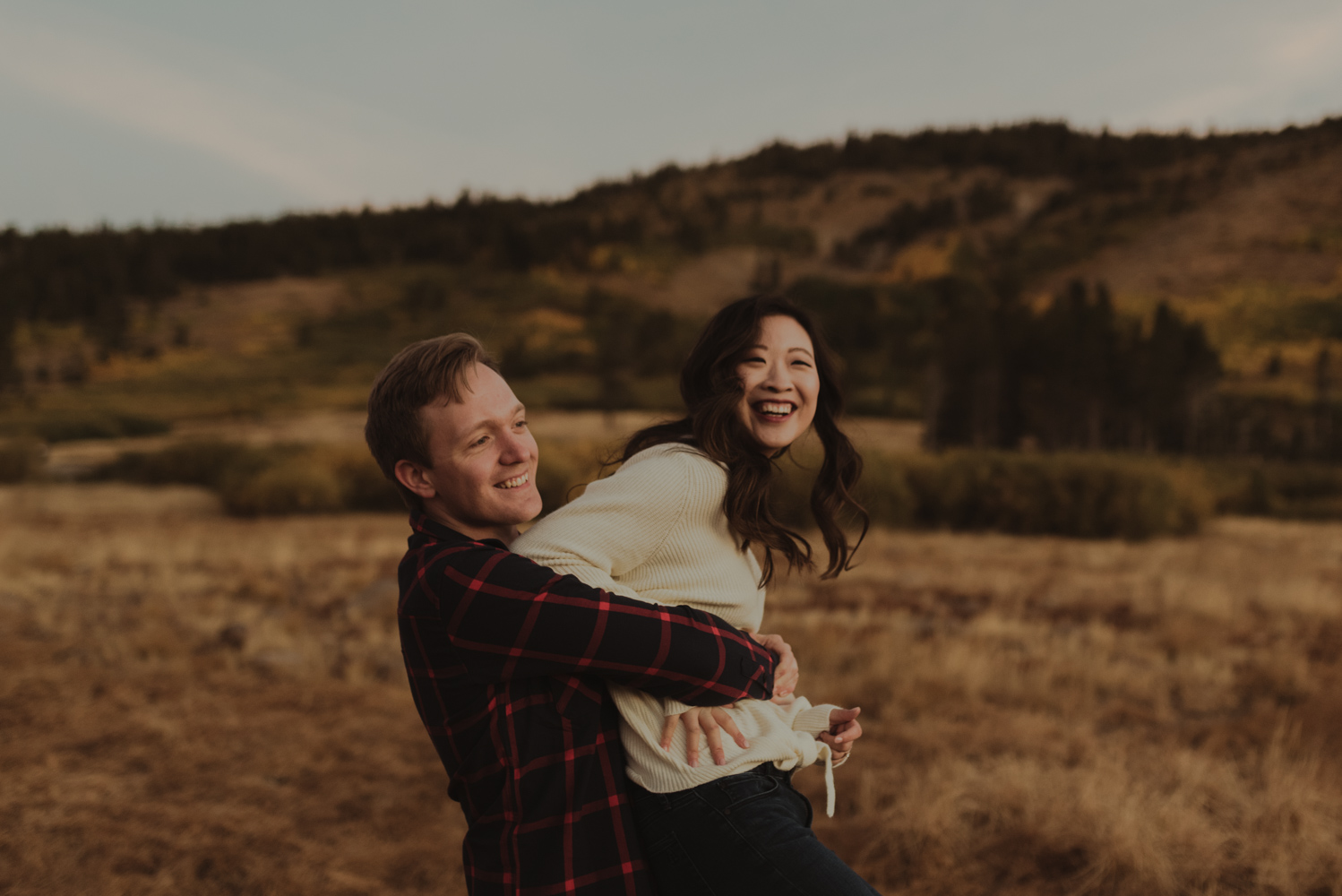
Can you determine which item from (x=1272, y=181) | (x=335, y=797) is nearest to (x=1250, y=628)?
(x=335, y=797)

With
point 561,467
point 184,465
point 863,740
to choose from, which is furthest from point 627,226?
point 863,740

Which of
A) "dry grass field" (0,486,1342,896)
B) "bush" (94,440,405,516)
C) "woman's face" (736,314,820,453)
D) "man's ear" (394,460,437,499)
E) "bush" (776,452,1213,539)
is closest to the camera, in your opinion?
"man's ear" (394,460,437,499)

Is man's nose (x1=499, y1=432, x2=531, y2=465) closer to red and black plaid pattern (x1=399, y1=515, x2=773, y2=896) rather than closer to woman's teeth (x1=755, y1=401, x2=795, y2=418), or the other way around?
red and black plaid pattern (x1=399, y1=515, x2=773, y2=896)

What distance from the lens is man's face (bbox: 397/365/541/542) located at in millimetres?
1450

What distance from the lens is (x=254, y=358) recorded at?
244ft

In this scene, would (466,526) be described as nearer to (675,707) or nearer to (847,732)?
(675,707)

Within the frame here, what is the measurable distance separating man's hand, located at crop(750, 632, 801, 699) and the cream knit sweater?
6 centimetres

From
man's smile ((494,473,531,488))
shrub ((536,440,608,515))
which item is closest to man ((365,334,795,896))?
man's smile ((494,473,531,488))

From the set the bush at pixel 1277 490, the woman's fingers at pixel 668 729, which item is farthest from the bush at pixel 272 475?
the bush at pixel 1277 490

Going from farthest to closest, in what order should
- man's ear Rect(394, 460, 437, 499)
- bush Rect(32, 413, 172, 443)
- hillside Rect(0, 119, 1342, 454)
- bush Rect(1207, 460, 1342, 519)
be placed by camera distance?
hillside Rect(0, 119, 1342, 454) < bush Rect(32, 413, 172, 443) < bush Rect(1207, 460, 1342, 519) < man's ear Rect(394, 460, 437, 499)

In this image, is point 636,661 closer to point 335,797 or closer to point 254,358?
point 335,797

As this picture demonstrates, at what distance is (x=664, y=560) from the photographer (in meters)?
1.50

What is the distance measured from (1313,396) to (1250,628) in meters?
46.9

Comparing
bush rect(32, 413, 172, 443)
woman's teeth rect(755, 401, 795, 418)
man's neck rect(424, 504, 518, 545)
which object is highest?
woman's teeth rect(755, 401, 795, 418)
